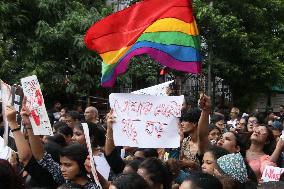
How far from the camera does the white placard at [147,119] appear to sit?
5.18 meters

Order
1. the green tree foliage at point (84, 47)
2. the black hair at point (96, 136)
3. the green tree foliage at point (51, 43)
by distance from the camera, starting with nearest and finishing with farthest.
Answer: the black hair at point (96, 136), the green tree foliage at point (51, 43), the green tree foliage at point (84, 47)

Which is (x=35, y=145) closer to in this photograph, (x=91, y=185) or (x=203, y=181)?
(x=91, y=185)

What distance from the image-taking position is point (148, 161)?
4.22m

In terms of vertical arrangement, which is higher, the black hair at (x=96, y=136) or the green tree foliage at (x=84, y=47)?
the green tree foliage at (x=84, y=47)

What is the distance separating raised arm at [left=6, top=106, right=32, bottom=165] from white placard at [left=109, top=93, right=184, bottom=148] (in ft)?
3.24

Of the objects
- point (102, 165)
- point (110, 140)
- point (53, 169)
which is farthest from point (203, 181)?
point (110, 140)

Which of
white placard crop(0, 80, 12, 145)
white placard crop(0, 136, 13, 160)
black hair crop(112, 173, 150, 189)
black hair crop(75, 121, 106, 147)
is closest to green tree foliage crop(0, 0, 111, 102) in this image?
black hair crop(75, 121, 106, 147)

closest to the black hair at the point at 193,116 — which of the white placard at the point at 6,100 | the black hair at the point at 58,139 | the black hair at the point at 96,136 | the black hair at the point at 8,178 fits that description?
the black hair at the point at 96,136

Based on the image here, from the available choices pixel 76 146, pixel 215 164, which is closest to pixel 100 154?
pixel 76 146

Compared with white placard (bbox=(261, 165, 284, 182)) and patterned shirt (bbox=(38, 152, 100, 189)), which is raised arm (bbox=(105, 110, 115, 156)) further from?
white placard (bbox=(261, 165, 284, 182))

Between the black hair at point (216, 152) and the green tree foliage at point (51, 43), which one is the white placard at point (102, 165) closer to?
the black hair at point (216, 152)

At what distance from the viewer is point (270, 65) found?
57.3 feet

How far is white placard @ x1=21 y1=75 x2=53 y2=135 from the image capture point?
5.15m

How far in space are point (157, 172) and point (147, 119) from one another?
1171 millimetres
